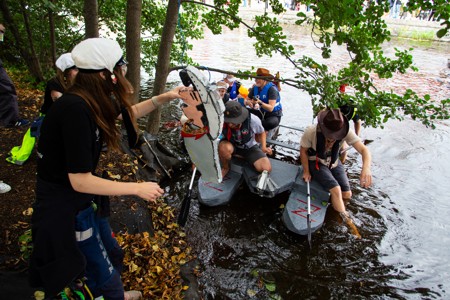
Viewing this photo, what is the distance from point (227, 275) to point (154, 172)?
2.66 metres

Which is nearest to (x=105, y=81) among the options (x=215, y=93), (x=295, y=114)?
(x=215, y=93)

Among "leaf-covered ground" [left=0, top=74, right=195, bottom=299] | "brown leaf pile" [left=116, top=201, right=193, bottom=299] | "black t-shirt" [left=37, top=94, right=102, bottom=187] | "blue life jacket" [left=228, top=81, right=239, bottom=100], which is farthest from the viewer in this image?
"blue life jacket" [left=228, top=81, right=239, bottom=100]

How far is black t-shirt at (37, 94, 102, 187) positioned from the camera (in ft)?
5.90

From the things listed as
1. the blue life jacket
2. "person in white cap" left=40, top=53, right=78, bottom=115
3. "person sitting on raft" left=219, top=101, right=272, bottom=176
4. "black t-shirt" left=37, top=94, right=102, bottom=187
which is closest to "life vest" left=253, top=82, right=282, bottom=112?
the blue life jacket

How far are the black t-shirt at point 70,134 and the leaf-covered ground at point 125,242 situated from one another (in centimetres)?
187

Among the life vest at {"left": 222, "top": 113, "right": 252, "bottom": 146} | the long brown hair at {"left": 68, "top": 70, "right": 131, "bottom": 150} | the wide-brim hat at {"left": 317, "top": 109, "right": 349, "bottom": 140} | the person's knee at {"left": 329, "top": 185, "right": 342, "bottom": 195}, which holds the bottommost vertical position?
the person's knee at {"left": 329, "top": 185, "right": 342, "bottom": 195}

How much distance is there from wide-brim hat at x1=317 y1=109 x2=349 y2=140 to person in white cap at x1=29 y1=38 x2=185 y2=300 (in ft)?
11.2

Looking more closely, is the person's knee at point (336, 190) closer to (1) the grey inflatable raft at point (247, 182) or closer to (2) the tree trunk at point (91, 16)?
(1) the grey inflatable raft at point (247, 182)

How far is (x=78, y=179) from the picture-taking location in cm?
188

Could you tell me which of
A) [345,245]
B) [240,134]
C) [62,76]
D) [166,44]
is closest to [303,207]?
[345,245]

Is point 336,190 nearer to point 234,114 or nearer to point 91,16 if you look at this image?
point 234,114

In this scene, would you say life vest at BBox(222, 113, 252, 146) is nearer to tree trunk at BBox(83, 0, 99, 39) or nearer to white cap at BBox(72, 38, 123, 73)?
tree trunk at BBox(83, 0, 99, 39)

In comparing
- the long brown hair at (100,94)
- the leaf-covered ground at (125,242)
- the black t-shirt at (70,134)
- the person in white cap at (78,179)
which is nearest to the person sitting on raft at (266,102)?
the leaf-covered ground at (125,242)

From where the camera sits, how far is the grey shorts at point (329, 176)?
211 inches
